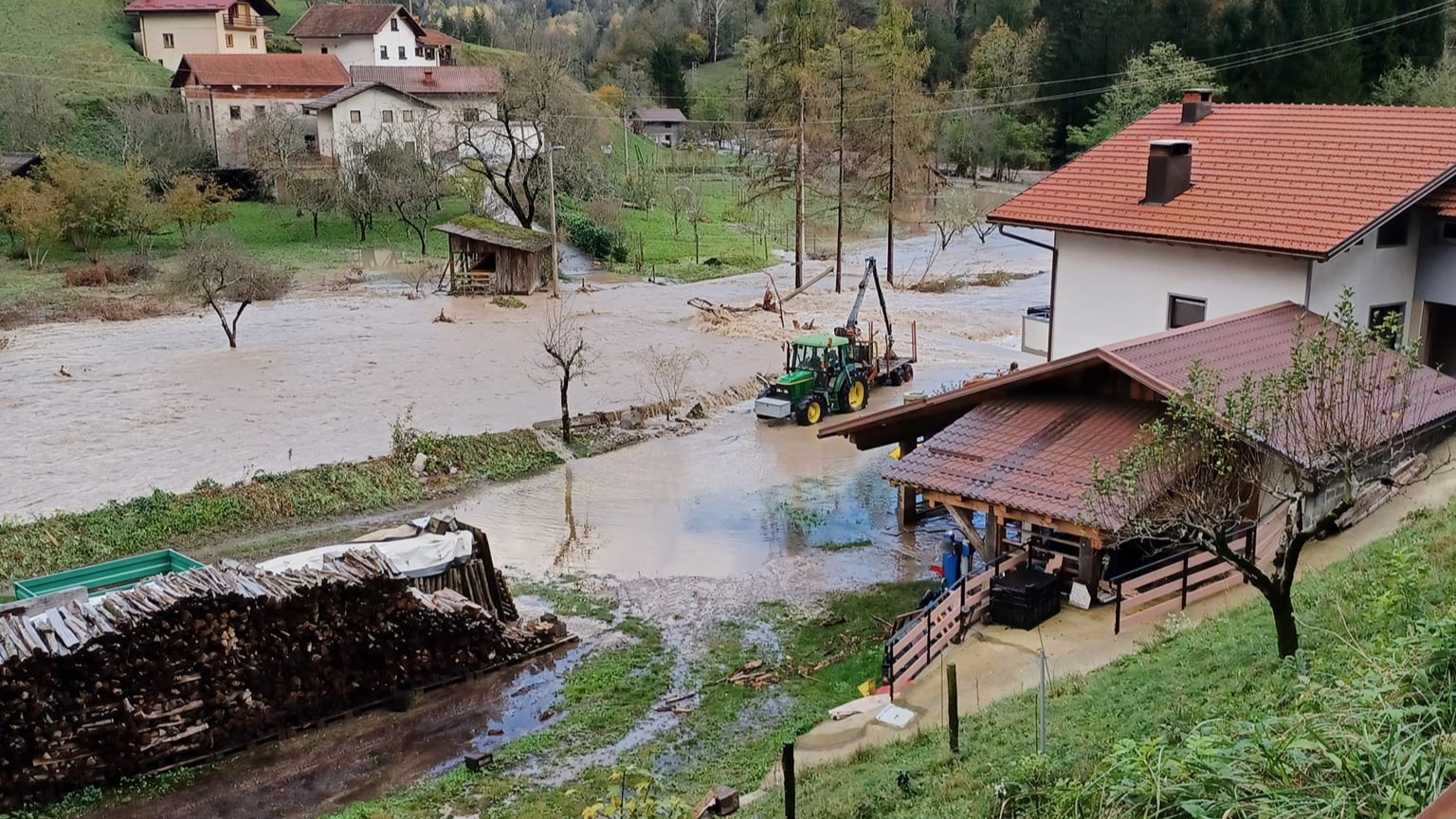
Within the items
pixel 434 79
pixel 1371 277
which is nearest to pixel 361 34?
pixel 434 79

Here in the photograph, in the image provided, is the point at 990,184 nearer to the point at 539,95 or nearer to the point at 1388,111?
the point at 539,95

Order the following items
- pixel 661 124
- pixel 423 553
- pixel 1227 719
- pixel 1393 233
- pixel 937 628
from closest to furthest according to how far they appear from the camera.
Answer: pixel 1227 719 < pixel 937 628 < pixel 423 553 < pixel 1393 233 < pixel 661 124

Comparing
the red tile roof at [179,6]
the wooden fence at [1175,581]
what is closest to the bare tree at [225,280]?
the wooden fence at [1175,581]

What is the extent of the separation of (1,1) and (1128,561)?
Answer: 85.0 metres

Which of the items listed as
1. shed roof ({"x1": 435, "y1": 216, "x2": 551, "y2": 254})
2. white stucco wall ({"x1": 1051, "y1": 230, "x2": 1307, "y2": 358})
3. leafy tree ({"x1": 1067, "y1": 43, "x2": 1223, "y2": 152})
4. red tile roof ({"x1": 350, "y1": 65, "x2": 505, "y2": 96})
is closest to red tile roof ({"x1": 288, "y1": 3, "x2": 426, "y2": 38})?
red tile roof ({"x1": 350, "y1": 65, "x2": 505, "y2": 96})

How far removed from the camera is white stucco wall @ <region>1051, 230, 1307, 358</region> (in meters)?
20.2

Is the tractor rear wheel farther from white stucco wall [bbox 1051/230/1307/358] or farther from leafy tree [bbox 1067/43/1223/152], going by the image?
A: leafy tree [bbox 1067/43/1223/152]

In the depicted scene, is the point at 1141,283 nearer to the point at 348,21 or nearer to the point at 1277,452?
the point at 1277,452

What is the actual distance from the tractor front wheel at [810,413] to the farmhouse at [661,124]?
65.9 m

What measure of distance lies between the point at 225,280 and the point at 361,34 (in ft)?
174

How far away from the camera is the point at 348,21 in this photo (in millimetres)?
85812

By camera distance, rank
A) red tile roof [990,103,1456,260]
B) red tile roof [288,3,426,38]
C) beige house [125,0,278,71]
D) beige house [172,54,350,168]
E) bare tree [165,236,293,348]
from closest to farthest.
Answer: red tile roof [990,103,1456,260]
bare tree [165,236,293,348]
beige house [172,54,350,168]
beige house [125,0,278,71]
red tile roof [288,3,426,38]

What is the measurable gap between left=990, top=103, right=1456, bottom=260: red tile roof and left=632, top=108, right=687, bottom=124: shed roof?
2800 inches

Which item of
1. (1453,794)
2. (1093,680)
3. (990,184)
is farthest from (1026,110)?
(1453,794)
